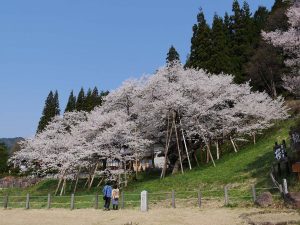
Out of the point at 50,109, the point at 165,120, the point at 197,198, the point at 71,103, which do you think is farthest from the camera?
the point at 71,103

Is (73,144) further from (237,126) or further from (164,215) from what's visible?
(164,215)

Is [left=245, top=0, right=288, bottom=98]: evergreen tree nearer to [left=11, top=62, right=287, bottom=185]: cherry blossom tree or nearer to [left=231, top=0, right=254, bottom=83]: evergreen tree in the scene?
[left=231, top=0, right=254, bottom=83]: evergreen tree

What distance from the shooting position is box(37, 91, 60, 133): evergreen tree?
70.4 metres

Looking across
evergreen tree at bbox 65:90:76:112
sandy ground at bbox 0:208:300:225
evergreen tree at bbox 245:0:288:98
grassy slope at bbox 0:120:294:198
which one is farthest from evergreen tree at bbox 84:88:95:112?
sandy ground at bbox 0:208:300:225

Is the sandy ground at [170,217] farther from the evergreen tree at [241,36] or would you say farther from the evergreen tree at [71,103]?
the evergreen tree at [71,103]

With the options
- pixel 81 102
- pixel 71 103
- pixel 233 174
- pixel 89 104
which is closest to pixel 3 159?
pixel 71 103

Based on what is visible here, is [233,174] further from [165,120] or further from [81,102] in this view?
[81,102]

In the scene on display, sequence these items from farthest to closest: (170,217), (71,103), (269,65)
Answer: (71,103) → (269,65) → (170,217)

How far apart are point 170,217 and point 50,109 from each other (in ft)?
205

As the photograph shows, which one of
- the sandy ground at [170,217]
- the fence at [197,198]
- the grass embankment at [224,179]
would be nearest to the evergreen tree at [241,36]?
the grass embankment at [224,179]

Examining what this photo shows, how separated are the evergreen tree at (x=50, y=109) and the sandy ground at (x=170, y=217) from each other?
52474 millimetres

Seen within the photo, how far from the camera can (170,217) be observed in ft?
56.1

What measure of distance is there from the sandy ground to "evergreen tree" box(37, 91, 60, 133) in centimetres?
5247

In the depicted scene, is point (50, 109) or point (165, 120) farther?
point (50, 109)
